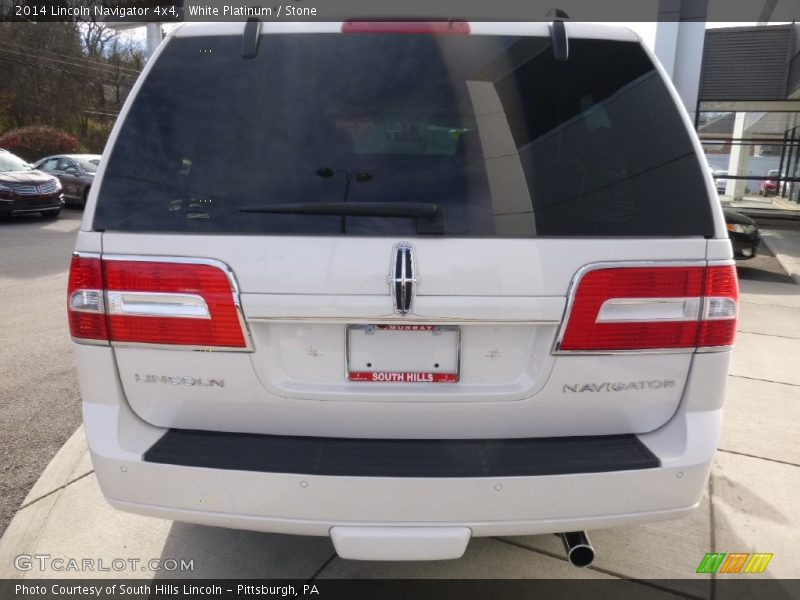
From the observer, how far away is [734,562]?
2742 millimetres

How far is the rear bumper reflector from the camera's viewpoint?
190 cm

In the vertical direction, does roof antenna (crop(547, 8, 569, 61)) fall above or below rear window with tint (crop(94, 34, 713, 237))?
above

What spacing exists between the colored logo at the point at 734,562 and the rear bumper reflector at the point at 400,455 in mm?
1129

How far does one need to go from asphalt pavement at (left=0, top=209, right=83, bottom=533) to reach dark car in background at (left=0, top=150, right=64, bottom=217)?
244 inches

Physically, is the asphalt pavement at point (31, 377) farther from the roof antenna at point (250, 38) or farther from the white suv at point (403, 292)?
the roof antenna at point (250, 38)

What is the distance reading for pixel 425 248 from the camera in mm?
1868

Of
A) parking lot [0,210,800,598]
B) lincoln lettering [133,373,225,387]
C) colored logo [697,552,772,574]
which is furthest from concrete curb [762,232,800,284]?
lincoln lettering [133,373,225,387]

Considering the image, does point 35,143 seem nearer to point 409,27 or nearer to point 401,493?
point 409,27

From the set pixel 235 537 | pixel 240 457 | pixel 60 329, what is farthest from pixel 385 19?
pixel 60 329

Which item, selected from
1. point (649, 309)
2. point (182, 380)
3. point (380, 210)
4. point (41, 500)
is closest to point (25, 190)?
point (41, 500)

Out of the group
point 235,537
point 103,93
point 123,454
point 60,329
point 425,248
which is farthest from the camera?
point 103,93

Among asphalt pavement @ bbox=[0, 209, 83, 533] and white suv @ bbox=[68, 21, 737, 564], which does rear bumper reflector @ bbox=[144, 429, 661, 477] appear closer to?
Answer: white suv @ bbox=[68, 21, 737, 564]

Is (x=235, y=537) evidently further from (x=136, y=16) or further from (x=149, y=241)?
(x=136, y=16)

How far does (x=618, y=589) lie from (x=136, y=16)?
65.8 feet
